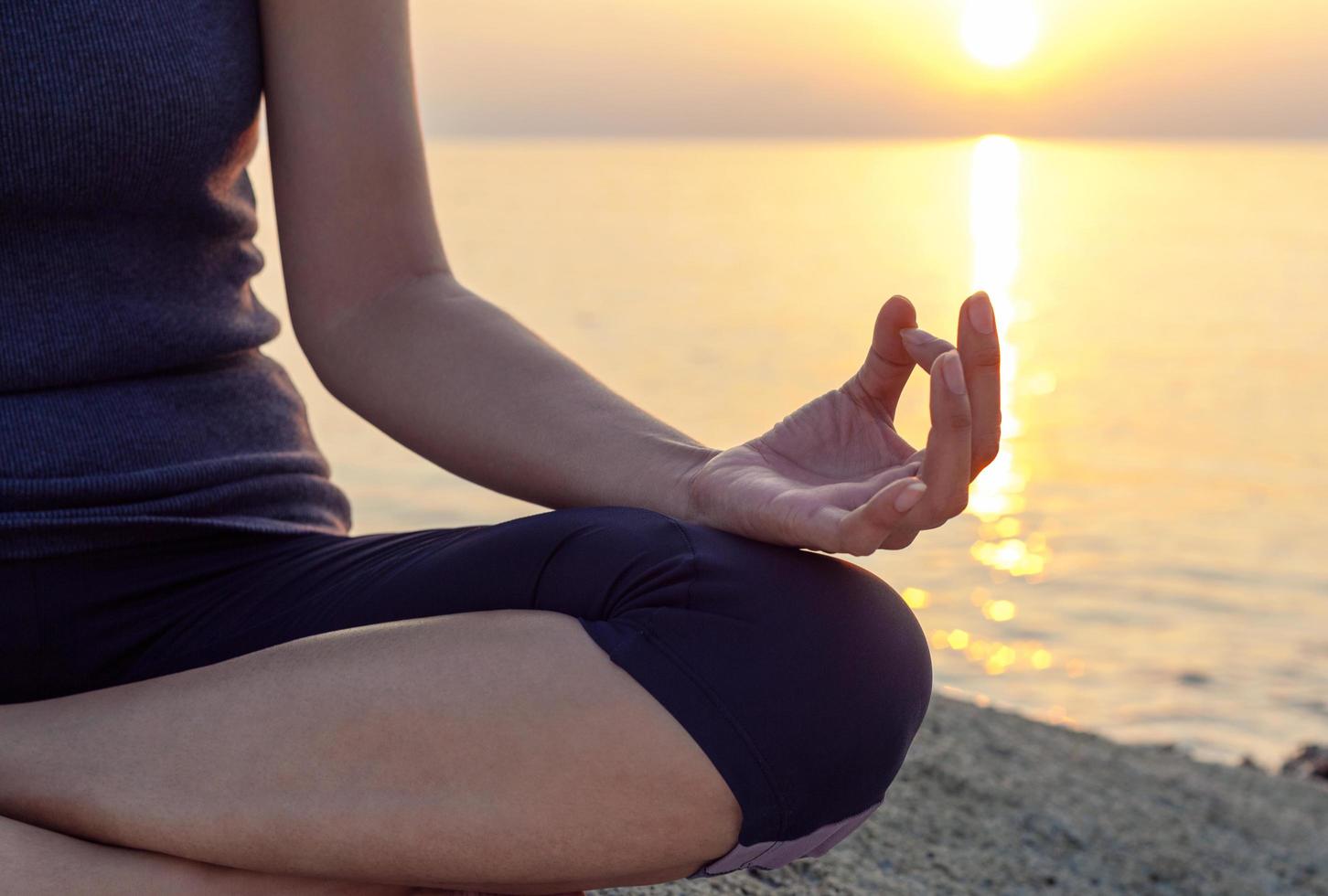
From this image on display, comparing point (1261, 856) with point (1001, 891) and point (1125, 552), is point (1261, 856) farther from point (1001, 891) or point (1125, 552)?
point (1125, 552)

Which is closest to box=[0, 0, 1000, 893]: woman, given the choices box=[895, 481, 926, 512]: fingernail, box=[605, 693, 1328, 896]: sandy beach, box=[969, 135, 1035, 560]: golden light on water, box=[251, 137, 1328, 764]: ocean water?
box=[895, 481, 926, 512]: fingernail

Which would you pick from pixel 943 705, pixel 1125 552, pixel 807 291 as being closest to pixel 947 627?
pixel 1125 552

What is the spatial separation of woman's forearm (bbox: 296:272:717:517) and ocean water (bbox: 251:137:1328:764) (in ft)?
12.4

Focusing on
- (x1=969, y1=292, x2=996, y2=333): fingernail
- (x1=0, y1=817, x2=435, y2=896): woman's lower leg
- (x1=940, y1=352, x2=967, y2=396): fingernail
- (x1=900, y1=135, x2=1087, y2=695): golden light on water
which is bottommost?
(x1=900, y1=135, x2=1087, y2=695): golden light on water

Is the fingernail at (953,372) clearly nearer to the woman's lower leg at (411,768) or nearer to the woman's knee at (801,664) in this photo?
the woman's knee at (801,664)

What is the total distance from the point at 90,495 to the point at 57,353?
147 mm

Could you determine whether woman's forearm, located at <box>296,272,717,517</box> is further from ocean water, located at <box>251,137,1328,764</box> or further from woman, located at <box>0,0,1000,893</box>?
ocean water, located at <box>251,137,1328,764</box>

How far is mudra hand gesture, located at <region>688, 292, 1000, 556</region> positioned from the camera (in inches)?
40.4

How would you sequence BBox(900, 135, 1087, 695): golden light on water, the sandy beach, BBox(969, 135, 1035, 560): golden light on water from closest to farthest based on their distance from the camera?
the sandy beach < BBox(900, 135, 1087, 695): golden light on water < BBox(969, 135, 1035, 560): golden light on water

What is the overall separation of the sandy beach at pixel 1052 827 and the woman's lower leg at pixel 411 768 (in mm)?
714

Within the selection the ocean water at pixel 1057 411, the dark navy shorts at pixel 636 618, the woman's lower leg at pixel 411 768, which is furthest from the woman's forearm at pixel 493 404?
the ocean water at pixel 1057 411

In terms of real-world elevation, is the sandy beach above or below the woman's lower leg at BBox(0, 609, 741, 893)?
below

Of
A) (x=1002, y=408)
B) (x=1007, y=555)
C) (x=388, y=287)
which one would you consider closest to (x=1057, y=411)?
(x=1007, y=555)

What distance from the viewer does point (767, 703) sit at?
3.53ft
